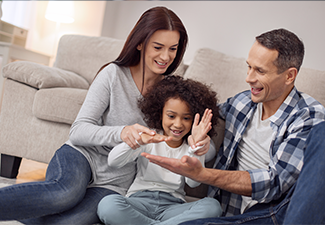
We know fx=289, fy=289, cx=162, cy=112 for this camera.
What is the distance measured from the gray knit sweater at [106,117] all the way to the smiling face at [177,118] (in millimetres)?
141

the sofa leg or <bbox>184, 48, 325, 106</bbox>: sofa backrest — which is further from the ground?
<bbox>184, 48, 325, 106</bbox>: sofa backrest

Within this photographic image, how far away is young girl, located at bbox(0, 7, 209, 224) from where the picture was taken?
0.99m

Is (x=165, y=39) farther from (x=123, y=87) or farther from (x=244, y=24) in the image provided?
(x=244, y=24)

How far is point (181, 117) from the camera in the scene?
1208mm

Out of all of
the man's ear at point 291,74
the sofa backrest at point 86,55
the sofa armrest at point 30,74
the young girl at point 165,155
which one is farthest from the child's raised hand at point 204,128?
the sofa backrest at point 86,55

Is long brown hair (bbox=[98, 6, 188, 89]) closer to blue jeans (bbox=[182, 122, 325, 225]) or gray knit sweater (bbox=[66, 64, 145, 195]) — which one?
gray knit sweater (bbox=[66, 64, 145, 195])

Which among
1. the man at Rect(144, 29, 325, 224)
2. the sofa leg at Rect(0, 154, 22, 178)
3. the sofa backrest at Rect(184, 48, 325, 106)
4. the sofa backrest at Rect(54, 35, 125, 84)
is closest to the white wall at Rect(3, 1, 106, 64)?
the sofa backrest at Rect(54, 35, 125, 84)

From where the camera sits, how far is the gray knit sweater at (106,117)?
3.83ft

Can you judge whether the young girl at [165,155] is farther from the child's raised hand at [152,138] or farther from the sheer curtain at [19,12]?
the sheer curtain at [19,12]

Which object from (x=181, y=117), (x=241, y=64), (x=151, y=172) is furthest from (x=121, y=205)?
(x=241, y=64)

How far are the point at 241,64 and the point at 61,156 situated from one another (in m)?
1.26

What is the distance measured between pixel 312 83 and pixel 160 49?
3.04 feet

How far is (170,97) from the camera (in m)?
1.25

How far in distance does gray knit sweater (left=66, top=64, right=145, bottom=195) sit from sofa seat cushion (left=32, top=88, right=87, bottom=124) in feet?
1.10
